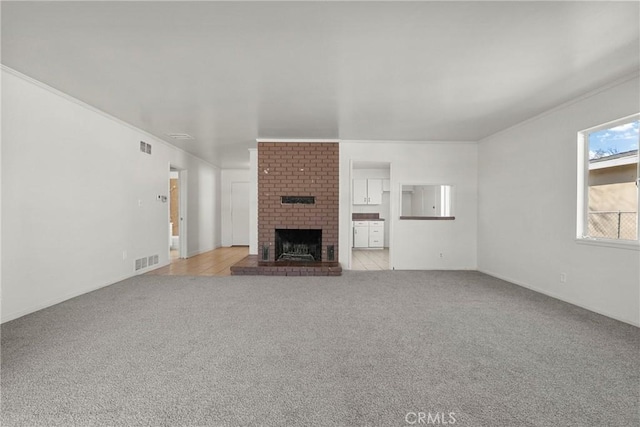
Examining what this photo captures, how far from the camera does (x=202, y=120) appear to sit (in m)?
4.58

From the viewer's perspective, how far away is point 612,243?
3240 millimetres

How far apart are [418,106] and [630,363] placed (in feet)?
10.3

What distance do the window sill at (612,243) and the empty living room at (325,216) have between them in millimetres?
80

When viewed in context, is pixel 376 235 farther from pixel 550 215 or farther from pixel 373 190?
Result: pixel 550 215

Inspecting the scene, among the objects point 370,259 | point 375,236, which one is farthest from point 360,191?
point 370,259

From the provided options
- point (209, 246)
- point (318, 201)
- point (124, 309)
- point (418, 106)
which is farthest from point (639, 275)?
point (209, 246)

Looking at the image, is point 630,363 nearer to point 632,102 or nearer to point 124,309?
point 632,102

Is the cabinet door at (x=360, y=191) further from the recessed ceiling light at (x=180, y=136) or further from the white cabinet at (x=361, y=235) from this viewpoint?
the recessed ceiling light at (x=180, y=136)

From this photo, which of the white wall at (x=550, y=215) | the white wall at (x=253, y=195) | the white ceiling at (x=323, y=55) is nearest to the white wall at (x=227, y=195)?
the white wall at (x=253, y=195)

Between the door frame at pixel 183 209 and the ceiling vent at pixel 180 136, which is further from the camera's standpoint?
the door frame at pixel 183 209

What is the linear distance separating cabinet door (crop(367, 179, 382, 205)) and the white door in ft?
12.0

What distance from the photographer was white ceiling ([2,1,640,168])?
2.08 metres

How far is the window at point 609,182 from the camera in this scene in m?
3.16

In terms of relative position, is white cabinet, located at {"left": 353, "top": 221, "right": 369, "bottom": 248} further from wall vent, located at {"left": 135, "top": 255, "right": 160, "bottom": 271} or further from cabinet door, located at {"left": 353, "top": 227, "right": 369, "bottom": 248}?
wall vent, located at {"left": 135, "top": 255, "right": 160, "bottom": 271}
